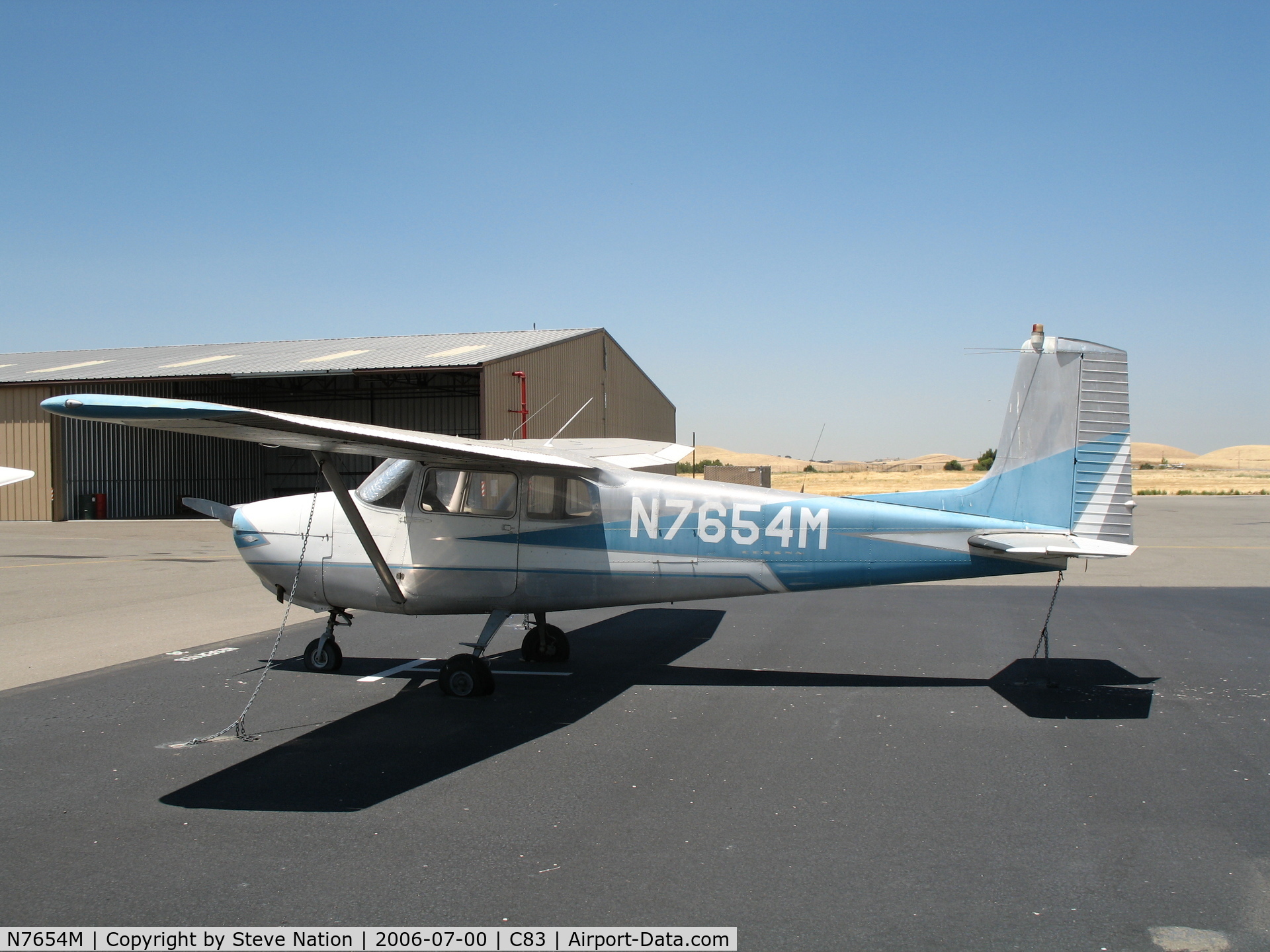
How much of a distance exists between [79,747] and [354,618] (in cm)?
552

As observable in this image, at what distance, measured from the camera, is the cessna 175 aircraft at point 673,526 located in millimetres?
7062

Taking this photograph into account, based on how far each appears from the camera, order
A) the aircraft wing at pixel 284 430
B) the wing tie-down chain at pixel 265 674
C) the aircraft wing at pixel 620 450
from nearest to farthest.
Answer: the aircraft wing at pixel 284 430, the wing tie-down chain at pixel 265 674, the aircraft wing at pixel 620 450

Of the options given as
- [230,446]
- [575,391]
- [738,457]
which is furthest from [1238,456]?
[230,446]

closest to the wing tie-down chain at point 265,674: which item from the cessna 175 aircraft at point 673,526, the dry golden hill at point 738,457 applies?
the cessna 175 aircraft at point 673,526

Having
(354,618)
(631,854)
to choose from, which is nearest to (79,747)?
(631,854)

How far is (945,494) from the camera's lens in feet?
24.7

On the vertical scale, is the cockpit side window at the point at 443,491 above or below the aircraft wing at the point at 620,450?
below

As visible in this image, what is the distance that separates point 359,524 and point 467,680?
61.4 inches

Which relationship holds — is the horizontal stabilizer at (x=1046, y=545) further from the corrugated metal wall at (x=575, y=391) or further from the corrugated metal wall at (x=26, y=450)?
the corrugated metal wall at (x=26, y=450)

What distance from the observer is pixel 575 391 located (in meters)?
32.2

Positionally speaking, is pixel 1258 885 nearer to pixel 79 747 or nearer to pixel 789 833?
pixel 789 833
